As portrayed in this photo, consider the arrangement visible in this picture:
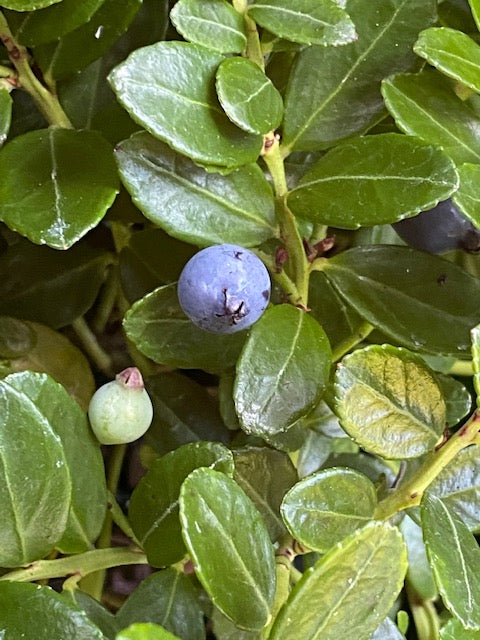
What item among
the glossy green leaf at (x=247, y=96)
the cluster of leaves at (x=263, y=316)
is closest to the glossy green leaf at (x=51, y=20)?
the cluster of leaves at (x=263, y=316)

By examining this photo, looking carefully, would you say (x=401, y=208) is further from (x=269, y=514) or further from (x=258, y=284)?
(x=269, y=514)

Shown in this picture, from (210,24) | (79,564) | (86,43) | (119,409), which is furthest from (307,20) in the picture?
(79,564)

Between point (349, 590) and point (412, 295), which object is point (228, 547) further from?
point (412, 295)

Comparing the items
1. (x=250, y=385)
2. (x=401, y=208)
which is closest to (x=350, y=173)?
(x=401, y=208)

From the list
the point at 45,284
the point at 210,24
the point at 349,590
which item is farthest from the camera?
the point at 45,284

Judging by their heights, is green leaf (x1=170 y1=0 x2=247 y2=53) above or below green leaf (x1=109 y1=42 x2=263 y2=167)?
above

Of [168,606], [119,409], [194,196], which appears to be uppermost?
[194,196]

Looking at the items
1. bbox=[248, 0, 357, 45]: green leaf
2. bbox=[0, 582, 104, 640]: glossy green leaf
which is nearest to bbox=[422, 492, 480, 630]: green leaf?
bbox=[0, 582, 104, 640]: glossy green leaf

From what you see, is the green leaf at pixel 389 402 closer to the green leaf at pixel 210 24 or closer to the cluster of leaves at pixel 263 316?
the cluster of leaves at pixel 263 316

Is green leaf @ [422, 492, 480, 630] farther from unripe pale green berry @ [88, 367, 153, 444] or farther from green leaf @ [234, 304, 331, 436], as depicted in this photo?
unripe pale green berry @ [88, 367, 153, 444]
